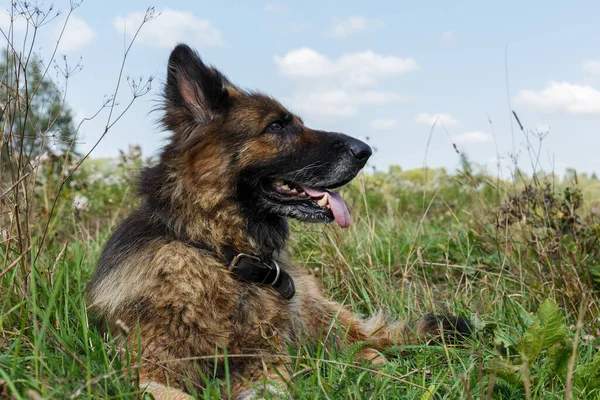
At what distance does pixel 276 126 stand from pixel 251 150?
26 cm

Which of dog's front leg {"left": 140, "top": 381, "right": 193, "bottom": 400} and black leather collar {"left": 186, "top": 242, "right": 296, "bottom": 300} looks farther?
black leather collar {"left": 186, "top": 242, "right": 296, "bottom": 300}

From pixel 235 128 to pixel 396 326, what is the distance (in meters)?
1.59

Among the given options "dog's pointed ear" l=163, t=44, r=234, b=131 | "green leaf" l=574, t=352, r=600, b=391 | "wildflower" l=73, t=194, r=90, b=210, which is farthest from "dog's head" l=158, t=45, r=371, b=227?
"wildflower" l=73, t=194, r=90, b=210

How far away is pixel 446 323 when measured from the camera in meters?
3.45

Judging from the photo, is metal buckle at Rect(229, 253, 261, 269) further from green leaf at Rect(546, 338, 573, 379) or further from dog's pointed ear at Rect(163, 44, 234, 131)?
green leaf at Rect(546, 338, 573, 379)

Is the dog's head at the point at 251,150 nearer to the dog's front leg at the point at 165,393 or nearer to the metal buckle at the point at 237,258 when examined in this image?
the metal buckle at the point at 237,258

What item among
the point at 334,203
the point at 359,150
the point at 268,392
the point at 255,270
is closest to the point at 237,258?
the point at 255,270

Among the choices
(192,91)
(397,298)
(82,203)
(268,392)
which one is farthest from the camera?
(82,203)

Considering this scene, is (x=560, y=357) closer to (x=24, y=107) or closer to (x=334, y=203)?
(x=334, y=203)

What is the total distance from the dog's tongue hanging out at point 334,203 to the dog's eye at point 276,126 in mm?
376

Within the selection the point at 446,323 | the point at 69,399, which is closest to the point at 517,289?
the point at 446,323

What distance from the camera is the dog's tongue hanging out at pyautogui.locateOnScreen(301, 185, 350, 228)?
3.39m

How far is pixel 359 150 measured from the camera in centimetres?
343

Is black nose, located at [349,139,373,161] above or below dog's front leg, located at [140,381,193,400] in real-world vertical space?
above
